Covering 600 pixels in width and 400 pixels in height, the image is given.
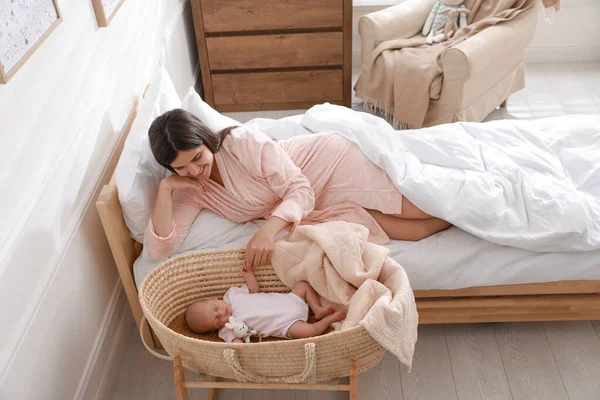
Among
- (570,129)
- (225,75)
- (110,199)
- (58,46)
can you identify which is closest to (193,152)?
(110,199)

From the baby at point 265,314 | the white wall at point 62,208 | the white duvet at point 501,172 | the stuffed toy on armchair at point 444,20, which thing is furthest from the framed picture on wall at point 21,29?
the stuffed toy on armchair at point 444,20

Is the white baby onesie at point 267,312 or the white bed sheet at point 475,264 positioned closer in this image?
the white baby onesie at point 267,312

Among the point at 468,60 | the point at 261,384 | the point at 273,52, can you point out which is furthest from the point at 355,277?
the point at 273,52

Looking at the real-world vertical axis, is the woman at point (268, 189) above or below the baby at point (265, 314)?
above

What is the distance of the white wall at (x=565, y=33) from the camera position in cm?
352

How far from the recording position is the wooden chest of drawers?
2980 mm

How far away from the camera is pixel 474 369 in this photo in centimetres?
191

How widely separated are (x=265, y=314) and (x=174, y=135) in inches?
22.2

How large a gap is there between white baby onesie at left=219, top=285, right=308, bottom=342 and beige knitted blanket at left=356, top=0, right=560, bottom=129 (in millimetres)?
1370

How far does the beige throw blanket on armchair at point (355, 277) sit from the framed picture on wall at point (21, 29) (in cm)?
84

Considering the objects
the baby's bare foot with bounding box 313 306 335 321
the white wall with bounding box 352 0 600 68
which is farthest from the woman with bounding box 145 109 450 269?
the white wall with bounding box 352 0 600 68

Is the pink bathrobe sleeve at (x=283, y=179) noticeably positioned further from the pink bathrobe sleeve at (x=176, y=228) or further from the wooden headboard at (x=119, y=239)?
the wooden headboard at (x=119, y=239)

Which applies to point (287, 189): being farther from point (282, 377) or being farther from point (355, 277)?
point (282, 377)

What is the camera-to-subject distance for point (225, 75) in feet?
10.4
